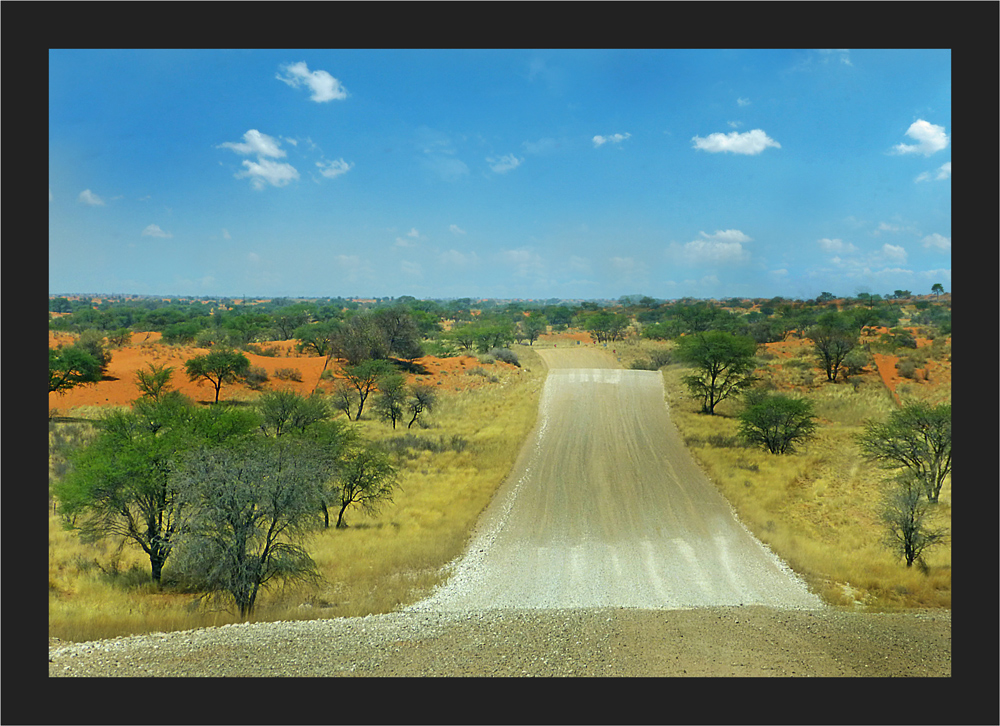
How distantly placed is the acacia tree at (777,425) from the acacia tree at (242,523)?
78.5 feet

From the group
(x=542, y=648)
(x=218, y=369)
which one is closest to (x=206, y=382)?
(x=218, y=369)

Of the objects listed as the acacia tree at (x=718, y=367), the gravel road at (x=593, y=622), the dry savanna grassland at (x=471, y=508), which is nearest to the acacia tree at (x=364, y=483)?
the dry savanna grassland at (x=471, y=508)

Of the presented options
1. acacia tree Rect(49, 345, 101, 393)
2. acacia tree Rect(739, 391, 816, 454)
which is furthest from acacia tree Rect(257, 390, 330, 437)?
acacia tree Rect(739, 391, 816, 454)

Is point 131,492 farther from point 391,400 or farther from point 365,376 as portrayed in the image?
point 365,376

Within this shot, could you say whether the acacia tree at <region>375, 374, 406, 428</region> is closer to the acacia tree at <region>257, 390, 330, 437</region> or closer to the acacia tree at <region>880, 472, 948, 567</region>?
the acacia tree at <region>257, 390, 330, 437</region>

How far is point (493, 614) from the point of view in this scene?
10.3 meters

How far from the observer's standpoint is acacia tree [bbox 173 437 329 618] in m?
11.2

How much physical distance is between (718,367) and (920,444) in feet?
54.8

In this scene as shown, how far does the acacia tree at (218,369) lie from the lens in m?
39.8

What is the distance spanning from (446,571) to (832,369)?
4139cm

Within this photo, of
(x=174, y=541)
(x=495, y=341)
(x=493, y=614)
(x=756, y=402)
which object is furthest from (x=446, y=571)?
(x=495, y=341)

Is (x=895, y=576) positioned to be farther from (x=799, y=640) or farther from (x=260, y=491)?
(x=260, y=491)

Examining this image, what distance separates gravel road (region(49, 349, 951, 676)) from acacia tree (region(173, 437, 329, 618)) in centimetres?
234

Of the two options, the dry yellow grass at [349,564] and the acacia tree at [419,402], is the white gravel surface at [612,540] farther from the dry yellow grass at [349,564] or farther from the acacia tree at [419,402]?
the acacia tree at [419,402]
